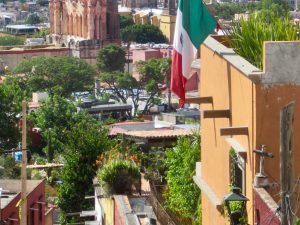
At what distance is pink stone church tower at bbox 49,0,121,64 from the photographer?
64125 mm

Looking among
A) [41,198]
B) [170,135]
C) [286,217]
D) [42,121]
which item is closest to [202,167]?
[286,217]

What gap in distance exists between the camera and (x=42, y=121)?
34.6 meters

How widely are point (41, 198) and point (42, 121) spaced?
2035 centimetres

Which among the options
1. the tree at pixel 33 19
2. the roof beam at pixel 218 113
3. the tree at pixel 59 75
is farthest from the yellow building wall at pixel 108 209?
the tree at pixel 33 19

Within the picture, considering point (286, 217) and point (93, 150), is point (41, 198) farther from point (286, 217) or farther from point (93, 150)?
point (286, 217)

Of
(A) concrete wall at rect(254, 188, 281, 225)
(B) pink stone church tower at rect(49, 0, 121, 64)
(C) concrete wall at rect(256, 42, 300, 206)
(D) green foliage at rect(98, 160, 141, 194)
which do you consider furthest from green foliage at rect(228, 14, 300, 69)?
(B) pink stone church tower at rect(49, 0, 121, 64)

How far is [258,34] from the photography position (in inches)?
228

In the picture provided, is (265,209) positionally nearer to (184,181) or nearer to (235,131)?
(235,131)

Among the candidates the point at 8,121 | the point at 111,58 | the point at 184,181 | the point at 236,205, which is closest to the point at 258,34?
the point at 236,205

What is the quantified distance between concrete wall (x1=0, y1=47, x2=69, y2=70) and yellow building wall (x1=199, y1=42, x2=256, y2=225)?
184 feet

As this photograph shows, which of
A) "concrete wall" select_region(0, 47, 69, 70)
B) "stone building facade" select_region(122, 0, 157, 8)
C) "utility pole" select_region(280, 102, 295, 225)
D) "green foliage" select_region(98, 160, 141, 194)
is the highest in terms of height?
"stone building facade" select_region(122, 0, 157, 8)

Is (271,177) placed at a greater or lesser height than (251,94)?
lesser

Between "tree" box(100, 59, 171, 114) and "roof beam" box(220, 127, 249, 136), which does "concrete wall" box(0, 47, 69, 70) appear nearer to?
"tree" box(100, 59, 171, 114)

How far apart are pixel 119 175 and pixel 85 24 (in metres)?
55.0
